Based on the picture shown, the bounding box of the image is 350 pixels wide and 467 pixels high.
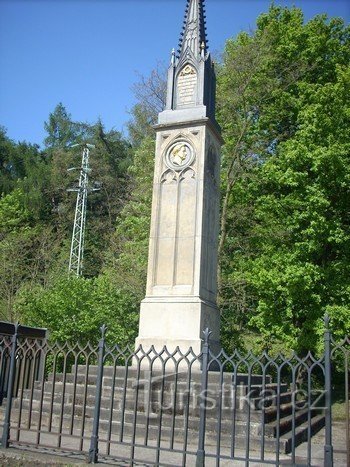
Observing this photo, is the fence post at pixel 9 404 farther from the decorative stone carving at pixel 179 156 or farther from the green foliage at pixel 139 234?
the green foliage at pixel 139 234

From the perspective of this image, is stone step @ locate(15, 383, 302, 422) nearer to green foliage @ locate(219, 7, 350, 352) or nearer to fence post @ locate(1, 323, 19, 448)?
fence post @ locate(1, 323, 19, 448)

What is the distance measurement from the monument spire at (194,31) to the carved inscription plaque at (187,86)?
1.40 feet

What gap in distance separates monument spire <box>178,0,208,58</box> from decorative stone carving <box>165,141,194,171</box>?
2361 millimetres

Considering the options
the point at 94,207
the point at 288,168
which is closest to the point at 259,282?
the point at 288,168

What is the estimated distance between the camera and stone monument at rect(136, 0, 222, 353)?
32.8 ft

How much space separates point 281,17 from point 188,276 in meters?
15.5

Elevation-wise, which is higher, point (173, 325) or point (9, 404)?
point (173, 325)

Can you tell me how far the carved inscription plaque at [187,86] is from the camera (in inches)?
450

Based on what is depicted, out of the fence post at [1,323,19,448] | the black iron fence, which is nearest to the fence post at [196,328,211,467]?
the black iron fence

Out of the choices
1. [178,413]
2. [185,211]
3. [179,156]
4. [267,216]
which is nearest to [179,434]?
[178,413]

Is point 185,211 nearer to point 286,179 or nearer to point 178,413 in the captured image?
point 178,413

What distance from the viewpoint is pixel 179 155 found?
11.0 m

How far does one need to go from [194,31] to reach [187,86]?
1.59 metres

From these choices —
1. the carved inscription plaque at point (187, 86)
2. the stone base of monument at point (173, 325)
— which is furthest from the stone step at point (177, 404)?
the carved inscription plaque at point (187, 86)
